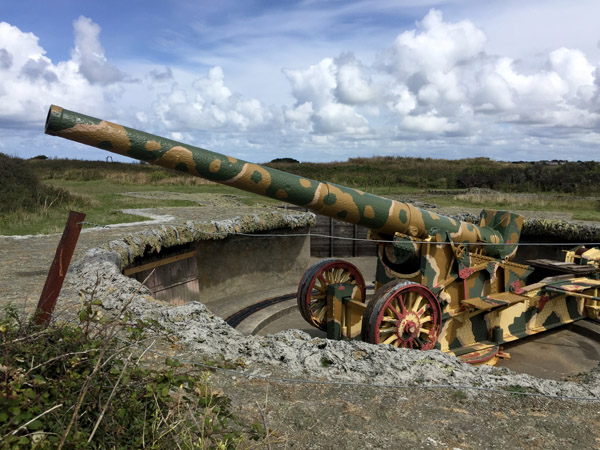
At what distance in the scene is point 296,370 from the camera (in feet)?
12.6

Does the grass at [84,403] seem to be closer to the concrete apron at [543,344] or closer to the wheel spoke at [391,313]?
the wheel spoke at [391,313]

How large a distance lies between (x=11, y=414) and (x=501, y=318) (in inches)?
277

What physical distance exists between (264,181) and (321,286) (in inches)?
119

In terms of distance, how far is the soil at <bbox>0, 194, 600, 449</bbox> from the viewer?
2.96 meters

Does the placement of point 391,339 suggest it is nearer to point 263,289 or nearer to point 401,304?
point 401,304

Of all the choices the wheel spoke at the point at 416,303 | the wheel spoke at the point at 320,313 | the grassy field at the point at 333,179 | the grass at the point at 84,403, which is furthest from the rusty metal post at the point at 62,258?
the grassy field at the point at 333,179

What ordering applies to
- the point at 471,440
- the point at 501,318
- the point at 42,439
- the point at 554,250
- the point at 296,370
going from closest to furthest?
the point at 42,439 → the point at 471,440 → the point at 296,370 → the point at 501,318 → the point at 554,250

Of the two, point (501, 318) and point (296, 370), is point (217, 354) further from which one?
point (501, 318)

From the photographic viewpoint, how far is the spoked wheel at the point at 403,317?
5.70 metres

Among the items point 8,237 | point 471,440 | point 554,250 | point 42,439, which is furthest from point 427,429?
point 554,250

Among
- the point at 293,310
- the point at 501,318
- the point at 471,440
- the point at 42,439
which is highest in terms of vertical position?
the point at 42,439

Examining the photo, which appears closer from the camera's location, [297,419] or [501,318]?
[297,419]

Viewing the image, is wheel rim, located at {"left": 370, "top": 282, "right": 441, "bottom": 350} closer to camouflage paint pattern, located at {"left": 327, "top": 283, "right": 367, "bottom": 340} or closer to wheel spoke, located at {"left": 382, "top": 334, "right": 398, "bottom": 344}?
wheel spoke, located at {"left": 382, "top": 334, "right": 398, "bottom": 344}

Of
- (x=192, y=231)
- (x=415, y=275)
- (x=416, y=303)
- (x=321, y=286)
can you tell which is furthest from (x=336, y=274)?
(x=192, y=231)
